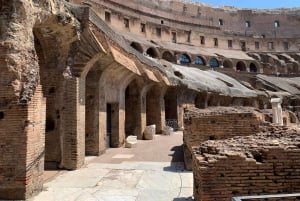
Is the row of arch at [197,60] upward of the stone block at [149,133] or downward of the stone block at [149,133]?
upward

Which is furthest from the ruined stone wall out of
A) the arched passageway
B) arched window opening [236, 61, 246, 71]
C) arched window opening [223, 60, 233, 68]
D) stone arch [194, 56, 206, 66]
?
stone arch [194, 56, 206, 66]

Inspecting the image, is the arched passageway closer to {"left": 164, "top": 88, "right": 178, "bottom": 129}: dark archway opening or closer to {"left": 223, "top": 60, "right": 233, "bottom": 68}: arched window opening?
{"left": 223, "top": 60, "right": 233, "bottom": 68}: arched window opening

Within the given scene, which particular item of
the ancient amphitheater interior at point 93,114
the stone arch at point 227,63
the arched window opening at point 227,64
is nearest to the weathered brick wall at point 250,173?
the ancient amphitheater interior at point 93,114

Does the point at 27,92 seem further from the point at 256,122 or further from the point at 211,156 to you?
the point at 256,122

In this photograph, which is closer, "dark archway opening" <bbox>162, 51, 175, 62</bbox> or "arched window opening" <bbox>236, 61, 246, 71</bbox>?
"dark archway opening" <bbox>162, 51, 175, 62</bbox>

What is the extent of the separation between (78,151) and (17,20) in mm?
4837

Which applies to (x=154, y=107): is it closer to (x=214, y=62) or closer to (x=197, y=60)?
(x=197, y=60)

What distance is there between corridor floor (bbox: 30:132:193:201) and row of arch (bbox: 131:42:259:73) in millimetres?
31026

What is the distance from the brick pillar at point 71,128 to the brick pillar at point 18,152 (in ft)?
9.22

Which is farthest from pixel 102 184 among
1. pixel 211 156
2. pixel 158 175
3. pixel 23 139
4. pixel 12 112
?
pixel 211 156

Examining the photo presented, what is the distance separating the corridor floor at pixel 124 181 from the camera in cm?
709

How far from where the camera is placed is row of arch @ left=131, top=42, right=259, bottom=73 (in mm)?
Result: 44188

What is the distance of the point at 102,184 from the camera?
815 cm

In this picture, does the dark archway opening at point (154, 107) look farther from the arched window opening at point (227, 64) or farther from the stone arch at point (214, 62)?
the arched window opening at point (227, 64)
